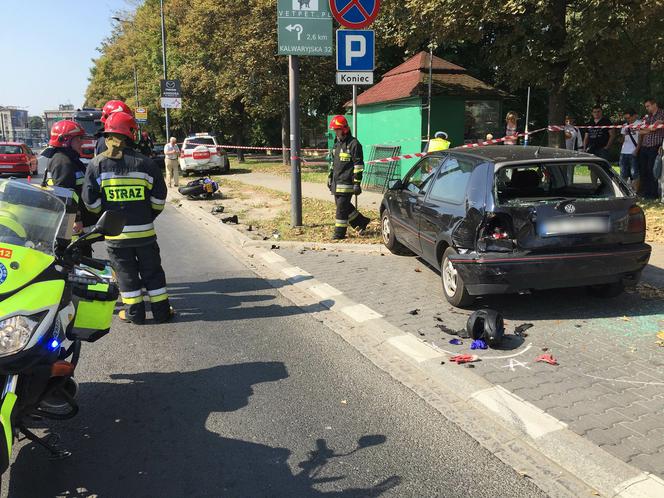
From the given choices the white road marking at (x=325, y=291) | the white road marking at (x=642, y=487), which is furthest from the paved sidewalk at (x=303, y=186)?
the white road marking at (x=642, y=487)

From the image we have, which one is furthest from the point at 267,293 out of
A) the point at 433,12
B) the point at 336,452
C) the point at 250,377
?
the point at 433,12

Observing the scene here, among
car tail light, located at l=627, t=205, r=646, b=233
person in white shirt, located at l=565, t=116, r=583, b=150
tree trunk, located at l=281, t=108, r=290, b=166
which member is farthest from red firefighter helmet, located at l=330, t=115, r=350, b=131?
tree trunk, located at l=281, t=108, r=290, b=166

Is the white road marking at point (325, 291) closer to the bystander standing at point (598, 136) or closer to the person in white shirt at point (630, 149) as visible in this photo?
the person in white shirt at point (630, 149)

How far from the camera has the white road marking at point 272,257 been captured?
814cm

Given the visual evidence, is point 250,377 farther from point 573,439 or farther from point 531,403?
point 573,439

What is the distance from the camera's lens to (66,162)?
6031mm

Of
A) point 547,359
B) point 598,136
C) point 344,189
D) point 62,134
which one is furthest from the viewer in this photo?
point 598,136

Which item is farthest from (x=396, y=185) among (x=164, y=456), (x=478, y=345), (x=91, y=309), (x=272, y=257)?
(x=164, y=456)

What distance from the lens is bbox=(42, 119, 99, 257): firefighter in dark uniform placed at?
5996 mm

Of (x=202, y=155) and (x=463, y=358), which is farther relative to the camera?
(x=202, y=155)

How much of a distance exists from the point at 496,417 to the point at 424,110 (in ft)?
39.1

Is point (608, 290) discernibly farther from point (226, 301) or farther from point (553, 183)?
point (226, 301)

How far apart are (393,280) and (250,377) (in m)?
2.93

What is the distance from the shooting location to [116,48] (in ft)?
224
